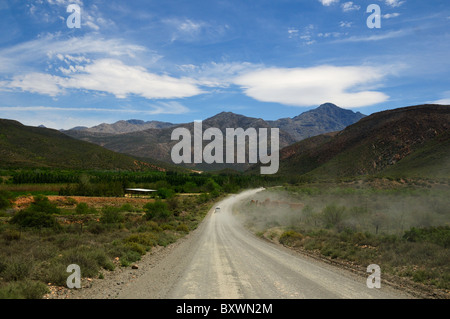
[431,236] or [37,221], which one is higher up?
[431,236]

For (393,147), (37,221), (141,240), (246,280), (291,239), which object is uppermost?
(393,147)

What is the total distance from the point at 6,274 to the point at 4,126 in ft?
653

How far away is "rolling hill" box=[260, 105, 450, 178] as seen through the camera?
80500 millimetres

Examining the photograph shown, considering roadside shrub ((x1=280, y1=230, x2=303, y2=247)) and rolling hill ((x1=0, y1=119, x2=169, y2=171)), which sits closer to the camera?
roadside shrub ((x1=280, y1=230, x2=303, y2=247))

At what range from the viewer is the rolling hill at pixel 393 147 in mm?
80500

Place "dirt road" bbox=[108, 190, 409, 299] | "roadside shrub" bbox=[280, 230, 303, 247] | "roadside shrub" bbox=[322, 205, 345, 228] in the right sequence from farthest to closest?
"roadside shrub" bbox=[322, 205, 345, 228] < "roadside shrub" bbox=[280, 230, 303, 247] < "dirt road" bbox=[108, 190, 409, 299]

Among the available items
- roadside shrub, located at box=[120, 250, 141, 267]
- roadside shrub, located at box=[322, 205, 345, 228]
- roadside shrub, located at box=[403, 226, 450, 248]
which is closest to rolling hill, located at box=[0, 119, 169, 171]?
roadside shrub, located at box=[120, 250, 141, 267]

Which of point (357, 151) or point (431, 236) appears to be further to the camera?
point (357, 151)

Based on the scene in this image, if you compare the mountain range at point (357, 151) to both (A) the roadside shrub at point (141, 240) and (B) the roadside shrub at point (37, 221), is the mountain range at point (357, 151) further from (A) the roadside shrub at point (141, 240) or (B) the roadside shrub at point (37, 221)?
(B) the roadside shrub at point (37, 221)

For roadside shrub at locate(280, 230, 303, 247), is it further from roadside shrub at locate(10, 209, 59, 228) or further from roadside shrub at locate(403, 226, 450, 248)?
roadside shrub at locate(10, 209, 59, 228)

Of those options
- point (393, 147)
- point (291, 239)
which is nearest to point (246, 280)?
point (291, 239)

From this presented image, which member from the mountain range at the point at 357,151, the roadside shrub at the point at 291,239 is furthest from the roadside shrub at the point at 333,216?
the mountain range at the point at 357,151

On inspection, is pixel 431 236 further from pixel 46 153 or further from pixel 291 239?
pixel 46 153

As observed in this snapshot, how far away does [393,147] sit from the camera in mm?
106500
